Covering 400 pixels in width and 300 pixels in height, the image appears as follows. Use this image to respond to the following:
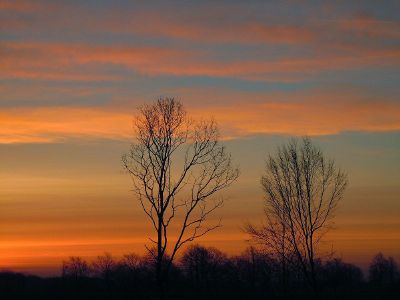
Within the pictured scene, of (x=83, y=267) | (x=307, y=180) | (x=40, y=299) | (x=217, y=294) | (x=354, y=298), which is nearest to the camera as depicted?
(x=307, y=180)

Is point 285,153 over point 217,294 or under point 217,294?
over

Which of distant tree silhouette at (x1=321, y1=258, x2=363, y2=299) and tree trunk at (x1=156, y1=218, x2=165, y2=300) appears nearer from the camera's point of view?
tree trunk at (x1=156, y1=218, x2=165, y2=300)

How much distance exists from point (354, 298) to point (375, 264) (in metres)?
107

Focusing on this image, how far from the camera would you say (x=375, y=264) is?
160000 millimetres

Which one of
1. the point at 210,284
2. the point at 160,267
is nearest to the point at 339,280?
the point at 210,284

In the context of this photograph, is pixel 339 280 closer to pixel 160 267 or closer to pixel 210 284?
pixel 210 284

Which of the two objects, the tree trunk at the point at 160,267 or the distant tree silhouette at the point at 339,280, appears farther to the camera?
the distant tree silhouette at the point at 339,280

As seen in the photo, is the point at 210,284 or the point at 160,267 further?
the point at 210,284

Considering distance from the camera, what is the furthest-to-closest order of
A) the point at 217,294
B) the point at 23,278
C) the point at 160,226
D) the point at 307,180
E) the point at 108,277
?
the point at 108,277
the point at 23,278
the point at 217,294
the point at 307,180
the point at 160,226

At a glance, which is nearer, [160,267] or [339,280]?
[160,267]

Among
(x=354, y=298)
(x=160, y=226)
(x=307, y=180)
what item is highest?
(x=307, y=180)

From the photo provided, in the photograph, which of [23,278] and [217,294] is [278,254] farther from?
[23,278]

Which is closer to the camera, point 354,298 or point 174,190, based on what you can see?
point 174,190

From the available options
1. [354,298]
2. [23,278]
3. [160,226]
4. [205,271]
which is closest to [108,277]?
[23,278]
